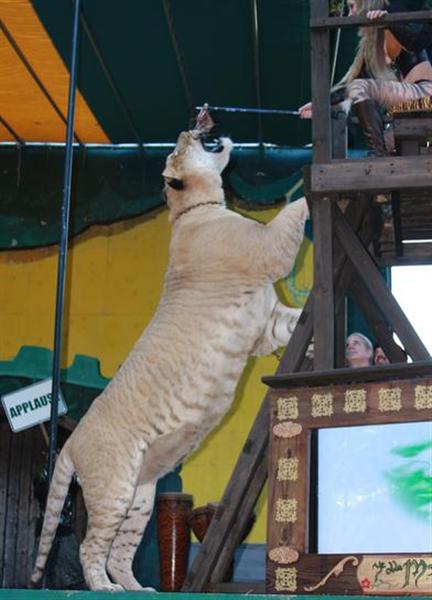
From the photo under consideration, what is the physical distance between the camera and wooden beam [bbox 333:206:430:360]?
155 inches

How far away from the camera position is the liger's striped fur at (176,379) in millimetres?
4156

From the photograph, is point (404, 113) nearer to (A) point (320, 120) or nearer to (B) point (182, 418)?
(A) point (320, 120)

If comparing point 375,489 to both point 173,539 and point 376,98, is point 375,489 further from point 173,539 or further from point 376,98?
point 173,539

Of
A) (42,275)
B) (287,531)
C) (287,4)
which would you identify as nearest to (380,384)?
(287,531)

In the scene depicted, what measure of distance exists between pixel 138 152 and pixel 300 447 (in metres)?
5.42

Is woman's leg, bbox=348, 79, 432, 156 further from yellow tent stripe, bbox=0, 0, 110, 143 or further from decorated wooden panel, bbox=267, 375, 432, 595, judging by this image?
yellow tent stripe, bbox=0, 0, 110, 143

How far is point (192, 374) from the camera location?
423 centimetres

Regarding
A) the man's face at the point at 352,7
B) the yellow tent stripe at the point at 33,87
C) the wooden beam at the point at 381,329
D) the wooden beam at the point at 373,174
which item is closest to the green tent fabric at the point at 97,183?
the yellow tent stripe at the point at 33,87

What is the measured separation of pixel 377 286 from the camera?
4.08m

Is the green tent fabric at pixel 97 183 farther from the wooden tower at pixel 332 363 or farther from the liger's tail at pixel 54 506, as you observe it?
the liger's tail at pixel 54 506

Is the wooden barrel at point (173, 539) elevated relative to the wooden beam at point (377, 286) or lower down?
lower down

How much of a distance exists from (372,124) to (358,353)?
131cm

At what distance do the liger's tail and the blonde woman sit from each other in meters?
1.71

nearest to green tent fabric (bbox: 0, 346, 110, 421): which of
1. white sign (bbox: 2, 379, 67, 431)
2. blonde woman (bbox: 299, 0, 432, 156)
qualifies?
white sign (bbox: 2, 379, 67, 431)
